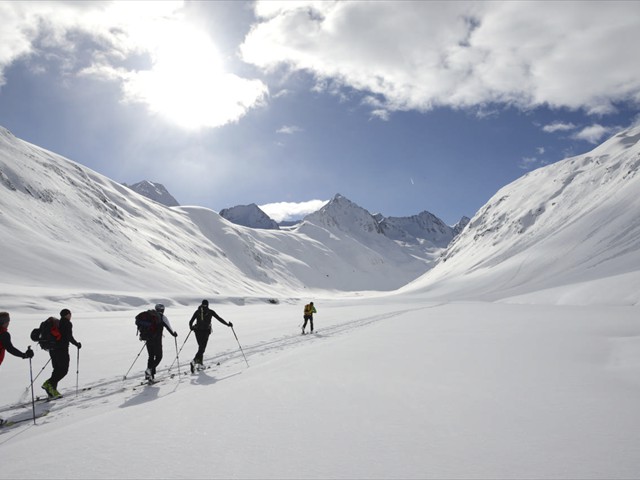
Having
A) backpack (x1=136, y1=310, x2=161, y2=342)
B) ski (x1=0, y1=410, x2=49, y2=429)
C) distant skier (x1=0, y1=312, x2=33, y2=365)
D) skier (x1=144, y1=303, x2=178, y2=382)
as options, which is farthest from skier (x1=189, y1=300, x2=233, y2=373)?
distant skier (x1=0, y1=312, x2=33, y2=365)

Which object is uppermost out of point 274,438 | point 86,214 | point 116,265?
point 86,214

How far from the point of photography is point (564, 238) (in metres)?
99.6

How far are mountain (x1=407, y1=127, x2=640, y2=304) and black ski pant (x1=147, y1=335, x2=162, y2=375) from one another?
48.5 m

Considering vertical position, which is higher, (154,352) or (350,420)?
(154,352)

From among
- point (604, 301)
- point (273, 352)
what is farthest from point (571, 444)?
point (604, 301)

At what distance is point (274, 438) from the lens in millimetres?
5969

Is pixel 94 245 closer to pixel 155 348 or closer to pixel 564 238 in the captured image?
pixel 155 348

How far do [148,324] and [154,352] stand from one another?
869 millimetres

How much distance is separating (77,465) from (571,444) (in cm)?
706

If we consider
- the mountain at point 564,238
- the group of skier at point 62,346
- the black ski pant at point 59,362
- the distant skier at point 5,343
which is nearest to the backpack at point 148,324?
the group of skier at point 62,346

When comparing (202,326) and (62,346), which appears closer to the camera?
(62,346)

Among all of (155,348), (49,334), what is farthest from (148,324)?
(49,334)

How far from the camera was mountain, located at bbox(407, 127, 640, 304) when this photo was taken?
197 feet

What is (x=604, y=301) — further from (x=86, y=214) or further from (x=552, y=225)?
(x=86, y=214)
